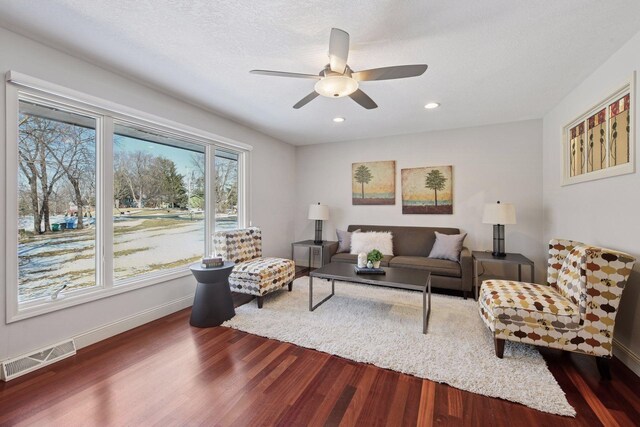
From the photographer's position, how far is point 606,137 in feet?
7.80

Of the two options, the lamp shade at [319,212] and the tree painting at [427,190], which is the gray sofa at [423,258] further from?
the lamp shade at [319,212]

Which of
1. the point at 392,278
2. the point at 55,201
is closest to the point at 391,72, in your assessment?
the point at 392,278

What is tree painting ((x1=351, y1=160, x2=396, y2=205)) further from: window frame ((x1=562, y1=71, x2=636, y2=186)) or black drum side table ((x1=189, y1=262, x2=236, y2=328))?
black drum side table ((x1=189, y1=262, x2=236, y2=328))

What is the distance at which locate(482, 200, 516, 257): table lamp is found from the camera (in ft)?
11.5

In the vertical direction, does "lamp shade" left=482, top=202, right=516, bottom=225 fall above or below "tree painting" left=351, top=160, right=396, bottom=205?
below

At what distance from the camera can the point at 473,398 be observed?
5.61 ft

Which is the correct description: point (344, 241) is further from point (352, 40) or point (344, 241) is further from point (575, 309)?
point (352, 40)

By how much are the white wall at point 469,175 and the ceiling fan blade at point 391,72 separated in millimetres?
2757

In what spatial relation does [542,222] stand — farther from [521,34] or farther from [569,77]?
[521,34]

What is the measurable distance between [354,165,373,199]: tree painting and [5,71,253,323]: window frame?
7.71ft

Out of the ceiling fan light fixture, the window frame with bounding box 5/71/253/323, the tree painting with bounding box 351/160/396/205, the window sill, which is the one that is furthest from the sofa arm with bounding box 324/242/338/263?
the ceiling fan light fixture

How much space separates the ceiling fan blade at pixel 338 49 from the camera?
5.50 feet

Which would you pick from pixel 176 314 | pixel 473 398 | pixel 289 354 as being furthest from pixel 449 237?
pixel 176 314

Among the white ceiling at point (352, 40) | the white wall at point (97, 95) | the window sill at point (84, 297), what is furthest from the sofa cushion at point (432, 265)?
the window sill at point (84, 297)
